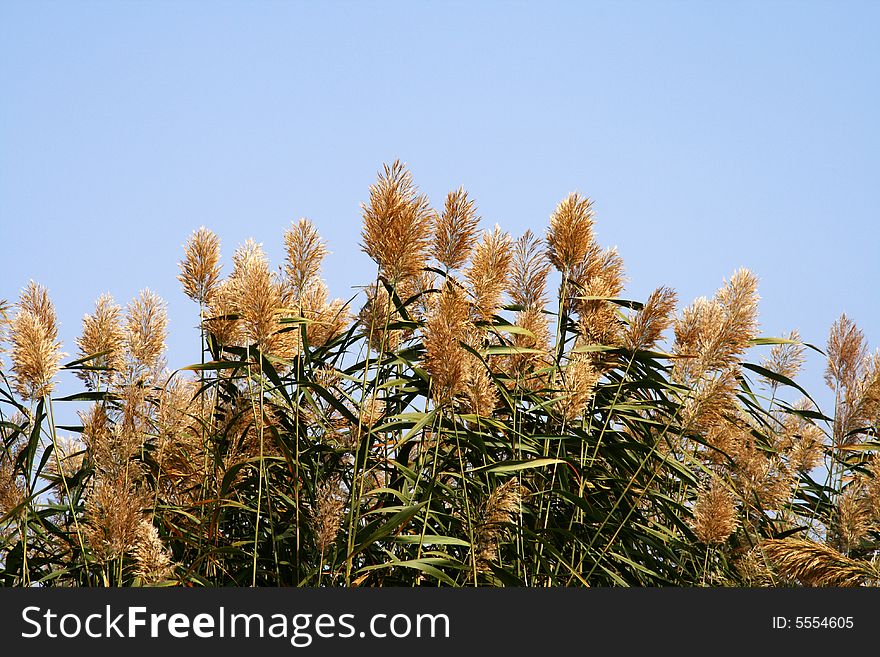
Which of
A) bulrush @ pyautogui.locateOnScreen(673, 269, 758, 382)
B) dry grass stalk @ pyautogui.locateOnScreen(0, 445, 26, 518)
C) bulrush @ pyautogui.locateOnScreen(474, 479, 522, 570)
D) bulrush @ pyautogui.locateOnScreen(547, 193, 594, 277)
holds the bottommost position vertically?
bulrush @ pyautogui.locateOnScreen(474, 479, 522, 570)

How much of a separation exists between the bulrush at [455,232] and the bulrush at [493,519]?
2.40 feet

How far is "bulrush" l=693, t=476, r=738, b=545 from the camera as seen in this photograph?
9.05ft

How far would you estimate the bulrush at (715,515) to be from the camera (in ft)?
9.05

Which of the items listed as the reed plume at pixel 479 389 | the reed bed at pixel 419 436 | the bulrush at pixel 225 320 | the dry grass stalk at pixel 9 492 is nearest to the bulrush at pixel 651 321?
Result: the reed bed at pixel 419 436

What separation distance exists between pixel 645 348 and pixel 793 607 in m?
0.93

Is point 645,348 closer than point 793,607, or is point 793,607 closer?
point 793,607

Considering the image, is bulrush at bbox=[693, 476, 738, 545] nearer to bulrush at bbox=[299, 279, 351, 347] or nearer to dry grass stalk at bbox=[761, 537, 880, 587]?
dry grass stalk at bbox=[761, 537, 880, 587]

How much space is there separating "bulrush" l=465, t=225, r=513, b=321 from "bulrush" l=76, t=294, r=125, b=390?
116cm

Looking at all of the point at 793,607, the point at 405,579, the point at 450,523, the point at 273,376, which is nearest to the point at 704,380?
the point at 793,607

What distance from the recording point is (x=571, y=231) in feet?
10.5

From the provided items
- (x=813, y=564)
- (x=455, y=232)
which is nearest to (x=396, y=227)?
(x=455, y=232)

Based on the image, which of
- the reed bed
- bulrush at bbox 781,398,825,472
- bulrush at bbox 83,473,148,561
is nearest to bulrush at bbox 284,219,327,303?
the reed bed

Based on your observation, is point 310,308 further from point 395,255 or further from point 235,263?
point 395,255

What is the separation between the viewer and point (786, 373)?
4.24 meters
